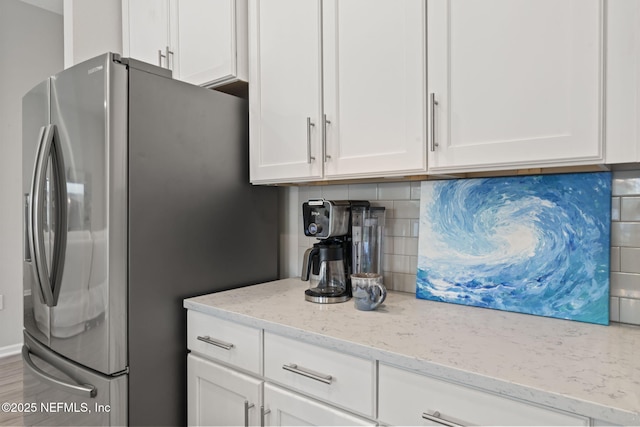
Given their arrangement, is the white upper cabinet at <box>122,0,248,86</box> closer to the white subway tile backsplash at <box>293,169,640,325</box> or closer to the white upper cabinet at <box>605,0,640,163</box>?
the white subway tile backsplash at <box>293,169,640,325</box>

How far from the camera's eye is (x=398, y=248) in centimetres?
174

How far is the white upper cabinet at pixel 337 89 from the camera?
1.33 metres

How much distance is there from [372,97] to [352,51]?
0.21 m

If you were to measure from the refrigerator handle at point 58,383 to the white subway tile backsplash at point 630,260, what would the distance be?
6.06 ft

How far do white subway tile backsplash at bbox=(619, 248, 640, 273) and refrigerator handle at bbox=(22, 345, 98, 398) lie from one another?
1847 millimetres

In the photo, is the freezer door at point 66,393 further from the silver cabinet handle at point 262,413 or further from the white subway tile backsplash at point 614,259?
the white subway tile backsplash at point 614,259

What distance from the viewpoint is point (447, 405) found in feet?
3.08

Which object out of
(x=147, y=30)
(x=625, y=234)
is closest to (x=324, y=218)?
(x=625, y=234)

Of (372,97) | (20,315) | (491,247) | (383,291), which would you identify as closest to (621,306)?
(491,247)

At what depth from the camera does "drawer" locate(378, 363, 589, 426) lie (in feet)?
2.71

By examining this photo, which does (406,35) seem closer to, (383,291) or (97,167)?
(383,291)

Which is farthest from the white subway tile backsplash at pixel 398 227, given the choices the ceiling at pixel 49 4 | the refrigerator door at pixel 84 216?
the ceiling at pixel 49 4

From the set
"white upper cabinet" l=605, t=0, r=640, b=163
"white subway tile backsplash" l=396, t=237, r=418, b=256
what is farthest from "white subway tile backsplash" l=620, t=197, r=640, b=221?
"white subway tile backsplash" l=396, t=237, r=418, b=256

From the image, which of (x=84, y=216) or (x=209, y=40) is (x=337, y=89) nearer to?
(x=209, y=40)
